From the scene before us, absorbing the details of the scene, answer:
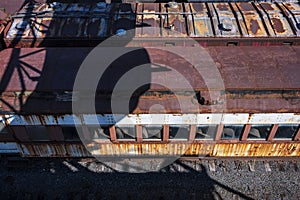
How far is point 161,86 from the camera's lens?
9562mm

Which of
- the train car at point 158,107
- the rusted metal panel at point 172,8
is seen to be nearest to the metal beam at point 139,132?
the train car at point 158,107

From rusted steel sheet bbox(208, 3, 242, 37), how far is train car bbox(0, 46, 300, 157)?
2264 mm

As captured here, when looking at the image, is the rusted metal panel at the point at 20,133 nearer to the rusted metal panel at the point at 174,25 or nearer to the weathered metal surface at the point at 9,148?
the weathered metal surface at the point at 9,148

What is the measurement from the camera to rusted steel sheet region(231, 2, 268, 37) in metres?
13.1

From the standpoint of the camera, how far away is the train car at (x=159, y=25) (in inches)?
515

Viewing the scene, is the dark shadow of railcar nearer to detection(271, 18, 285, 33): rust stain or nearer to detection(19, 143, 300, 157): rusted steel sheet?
detection(19, 143, 300, 157): rusted steel sheet

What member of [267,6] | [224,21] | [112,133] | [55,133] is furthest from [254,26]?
[55,133]

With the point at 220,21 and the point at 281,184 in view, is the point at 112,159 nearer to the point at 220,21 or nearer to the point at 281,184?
the point at 281,184

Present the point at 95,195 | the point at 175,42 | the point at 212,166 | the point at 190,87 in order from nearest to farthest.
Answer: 1. the point at 190,87
2. the point at 95,195
3. the point at 212,166
4. the point at 175,42

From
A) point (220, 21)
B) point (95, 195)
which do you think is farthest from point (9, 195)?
point (220, 21)

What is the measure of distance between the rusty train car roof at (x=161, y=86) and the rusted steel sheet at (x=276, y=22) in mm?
3092

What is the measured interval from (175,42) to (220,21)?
2430 mm

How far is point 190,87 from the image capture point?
944 centimetres

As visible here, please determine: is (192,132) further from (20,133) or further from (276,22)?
(276,22)
